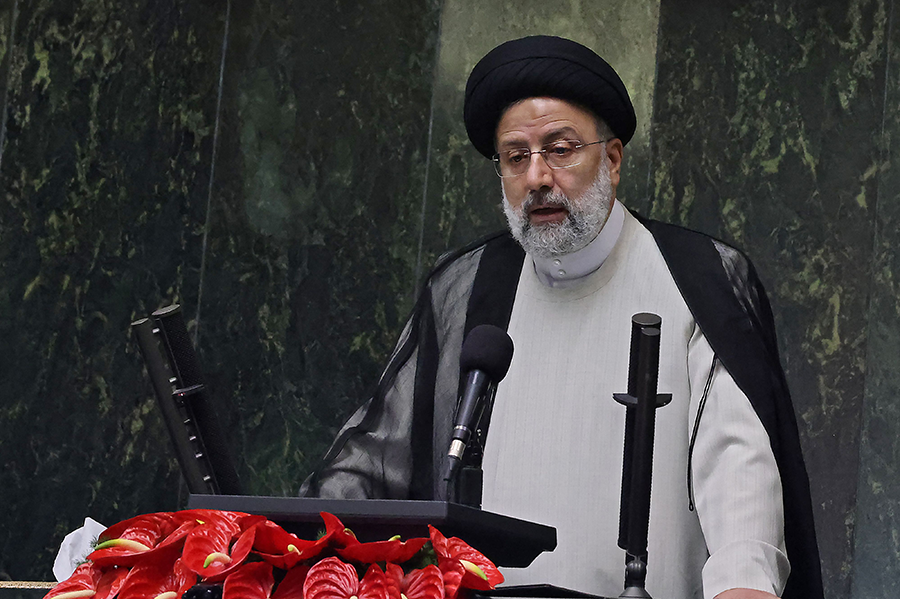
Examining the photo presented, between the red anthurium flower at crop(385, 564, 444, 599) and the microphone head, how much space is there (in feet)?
2.17

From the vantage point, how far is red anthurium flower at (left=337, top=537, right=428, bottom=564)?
1690 mm

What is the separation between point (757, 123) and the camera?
5215mm

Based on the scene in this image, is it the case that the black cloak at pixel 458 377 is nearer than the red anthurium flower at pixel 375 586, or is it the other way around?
the red anthurium flower at pixel 375 586

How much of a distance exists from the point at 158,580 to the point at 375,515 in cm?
32

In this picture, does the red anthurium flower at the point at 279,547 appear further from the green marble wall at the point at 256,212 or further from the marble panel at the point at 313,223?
the marble panel at the point at 313,223

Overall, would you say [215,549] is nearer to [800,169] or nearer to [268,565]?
[268,565]

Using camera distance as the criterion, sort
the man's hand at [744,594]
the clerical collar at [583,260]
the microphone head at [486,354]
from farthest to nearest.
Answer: the clerical collar at [583,260]
the man's hand at [744,594]
the microphone head at [486,354]

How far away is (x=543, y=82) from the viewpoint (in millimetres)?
3535

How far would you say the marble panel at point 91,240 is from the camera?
4.60 metres

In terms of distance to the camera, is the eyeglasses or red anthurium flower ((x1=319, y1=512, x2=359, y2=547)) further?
the eyeglasses

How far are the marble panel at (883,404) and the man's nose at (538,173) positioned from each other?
1.99m

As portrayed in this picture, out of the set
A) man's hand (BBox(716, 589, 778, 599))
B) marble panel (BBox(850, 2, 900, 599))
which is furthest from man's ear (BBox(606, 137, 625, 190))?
marble panel (BBox(850, 2, 900, 599))

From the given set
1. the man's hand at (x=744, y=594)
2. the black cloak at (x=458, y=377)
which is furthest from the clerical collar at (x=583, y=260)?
the man's hand at (x=744, y=594)

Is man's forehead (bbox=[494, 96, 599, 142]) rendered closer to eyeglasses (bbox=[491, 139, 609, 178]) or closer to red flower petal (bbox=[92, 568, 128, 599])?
eyeglasses (bbox=[491, 139, 609, 178])
